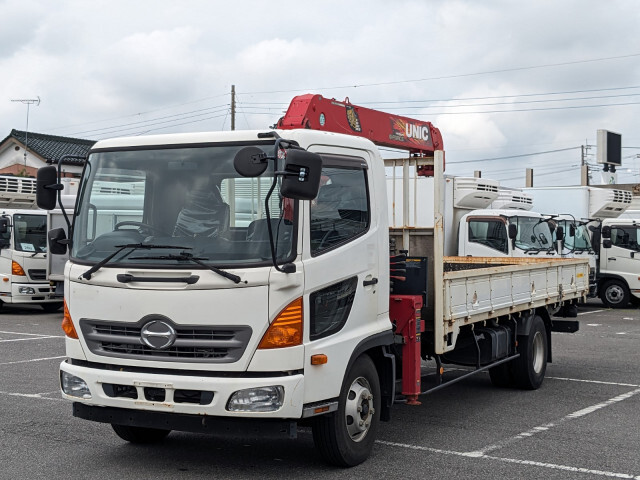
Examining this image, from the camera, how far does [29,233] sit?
19891 mm

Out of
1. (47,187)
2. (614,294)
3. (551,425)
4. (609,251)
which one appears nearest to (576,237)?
(609,251)

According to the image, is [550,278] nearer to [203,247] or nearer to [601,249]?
[203,247]

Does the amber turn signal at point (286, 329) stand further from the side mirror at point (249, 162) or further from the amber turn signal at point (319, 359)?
the side mirror at point (249, 162)

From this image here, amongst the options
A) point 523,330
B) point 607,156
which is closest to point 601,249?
point 523,330

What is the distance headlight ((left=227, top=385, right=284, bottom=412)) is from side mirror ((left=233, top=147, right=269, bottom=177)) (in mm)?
1431

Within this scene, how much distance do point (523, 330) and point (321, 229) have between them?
4.52m

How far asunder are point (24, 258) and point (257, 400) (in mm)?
15205

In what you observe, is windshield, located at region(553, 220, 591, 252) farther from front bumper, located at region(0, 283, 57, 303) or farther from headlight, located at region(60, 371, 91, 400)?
headlight, located at region(60, 371, 91, 400)

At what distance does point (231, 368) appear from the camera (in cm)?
583

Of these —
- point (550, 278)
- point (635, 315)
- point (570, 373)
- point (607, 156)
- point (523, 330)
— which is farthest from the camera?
point (607, 156)

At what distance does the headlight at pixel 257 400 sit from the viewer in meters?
5.79

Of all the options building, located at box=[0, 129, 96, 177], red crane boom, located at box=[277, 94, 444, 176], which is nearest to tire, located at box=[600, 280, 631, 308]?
red crane boom, located at box=[277, 94, 444, 176]

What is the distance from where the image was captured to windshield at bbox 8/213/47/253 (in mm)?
19703

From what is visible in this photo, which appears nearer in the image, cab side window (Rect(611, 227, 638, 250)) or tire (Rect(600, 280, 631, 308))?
cab side window (Rect(611, 227, 638, 250))
